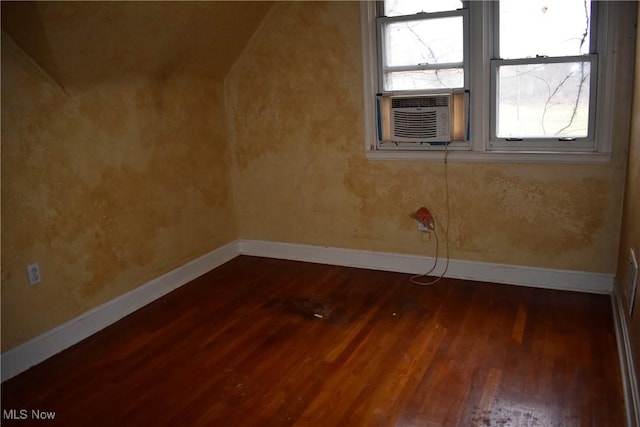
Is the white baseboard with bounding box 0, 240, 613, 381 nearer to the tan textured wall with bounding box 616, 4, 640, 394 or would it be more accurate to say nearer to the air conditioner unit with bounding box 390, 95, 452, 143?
the tan textured wall with bounding box 616, 4, 640, 394

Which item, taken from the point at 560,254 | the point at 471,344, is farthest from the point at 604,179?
the point at 471,344

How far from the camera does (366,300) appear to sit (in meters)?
3.42

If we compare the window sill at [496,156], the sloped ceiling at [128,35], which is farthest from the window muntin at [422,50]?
the sloped ceiling at [128,35]

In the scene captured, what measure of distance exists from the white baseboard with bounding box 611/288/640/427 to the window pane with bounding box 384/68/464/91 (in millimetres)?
1642

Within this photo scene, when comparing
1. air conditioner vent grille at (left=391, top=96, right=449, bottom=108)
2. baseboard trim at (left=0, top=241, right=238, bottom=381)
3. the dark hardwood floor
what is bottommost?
the dark hardwood floor

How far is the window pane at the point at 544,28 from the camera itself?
307 centimetres

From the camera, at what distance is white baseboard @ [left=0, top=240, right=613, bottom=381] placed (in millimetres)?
2867

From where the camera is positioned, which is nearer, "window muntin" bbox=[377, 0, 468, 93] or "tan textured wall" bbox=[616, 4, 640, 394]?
"tan textured wall" bbox=[616, 4, 640, 394]

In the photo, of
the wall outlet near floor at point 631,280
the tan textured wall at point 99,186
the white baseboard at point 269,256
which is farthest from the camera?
the white baseboard at point 269,256

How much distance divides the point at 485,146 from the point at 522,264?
82 centimetres

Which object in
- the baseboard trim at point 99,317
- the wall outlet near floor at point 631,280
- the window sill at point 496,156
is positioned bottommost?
the baseboard trim at point 99,317

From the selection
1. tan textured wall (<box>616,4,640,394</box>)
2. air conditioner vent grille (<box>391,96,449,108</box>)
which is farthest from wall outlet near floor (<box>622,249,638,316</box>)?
air conditioner vent grille (<box>391,96,449,108</box>)

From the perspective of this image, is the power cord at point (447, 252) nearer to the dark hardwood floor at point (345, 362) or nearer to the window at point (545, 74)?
the dark hardwood floor at point (345, 362)

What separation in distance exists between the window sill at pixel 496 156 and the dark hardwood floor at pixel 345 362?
2.76ft
